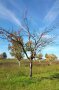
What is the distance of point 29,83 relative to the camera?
1500 centimetres

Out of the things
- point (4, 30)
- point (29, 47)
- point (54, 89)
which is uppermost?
point (4, 30)

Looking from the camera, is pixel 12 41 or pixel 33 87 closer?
pixel 33 87

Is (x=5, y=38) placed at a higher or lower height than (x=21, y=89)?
higher

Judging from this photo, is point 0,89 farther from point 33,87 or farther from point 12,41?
point 12,41

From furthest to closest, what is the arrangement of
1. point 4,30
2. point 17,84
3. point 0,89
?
point 4,30, point 17,84, point 0,89

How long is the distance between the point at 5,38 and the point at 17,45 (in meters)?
1.37

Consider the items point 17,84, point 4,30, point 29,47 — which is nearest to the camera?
point 17,84

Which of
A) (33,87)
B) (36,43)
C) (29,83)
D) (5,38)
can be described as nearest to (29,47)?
(36,43)

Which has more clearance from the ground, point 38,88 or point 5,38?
point 5,38

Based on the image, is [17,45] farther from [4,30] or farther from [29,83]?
[29,83]

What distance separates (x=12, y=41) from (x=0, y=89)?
548cm

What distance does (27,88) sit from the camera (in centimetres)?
1327

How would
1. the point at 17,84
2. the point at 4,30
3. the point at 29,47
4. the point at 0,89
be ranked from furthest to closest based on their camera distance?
1. the point at 29,47
2. the point at 4,30
3. the point at 17,84
4. the point at 0,89

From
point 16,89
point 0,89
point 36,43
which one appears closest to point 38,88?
point 16,89
